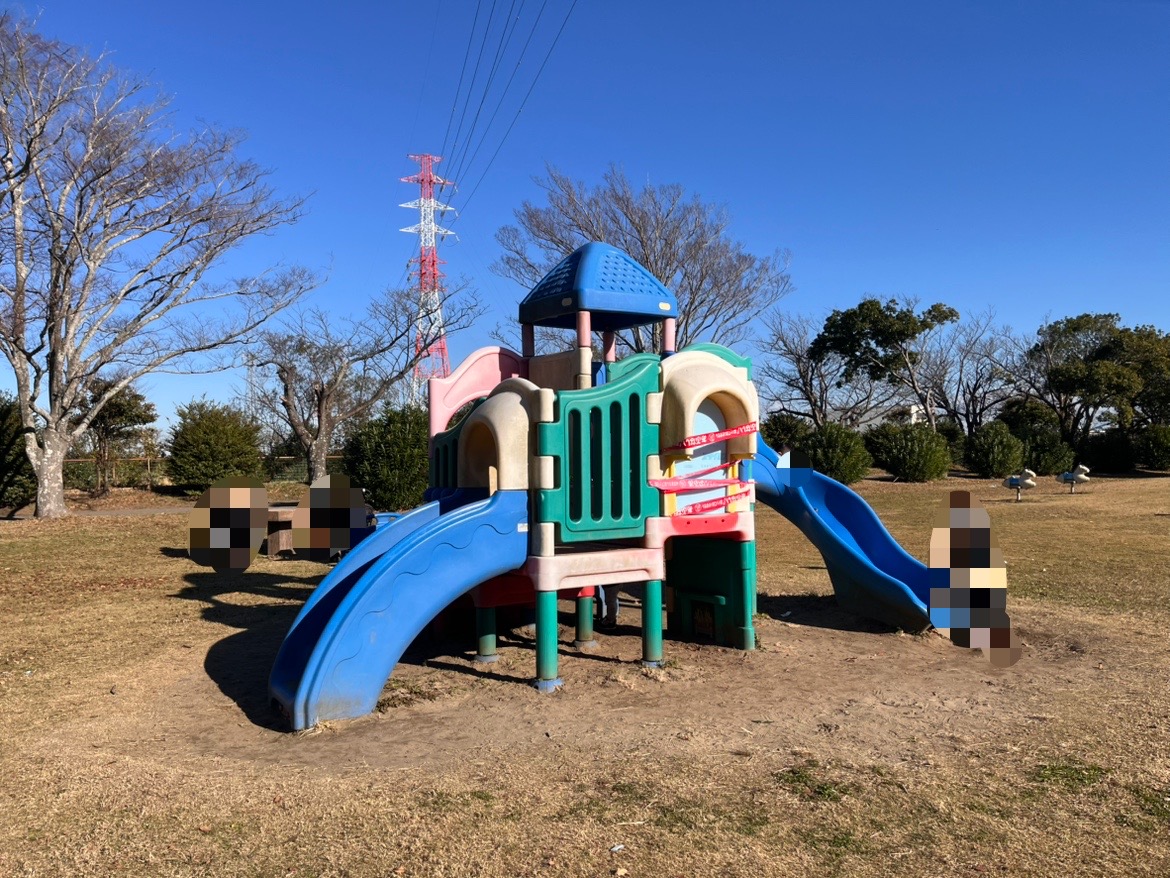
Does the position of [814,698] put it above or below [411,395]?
below

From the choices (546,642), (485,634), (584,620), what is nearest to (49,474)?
(485,634)

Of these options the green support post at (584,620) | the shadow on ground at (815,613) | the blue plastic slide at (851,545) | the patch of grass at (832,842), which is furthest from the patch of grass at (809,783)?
the shadow on ground at (815,613)

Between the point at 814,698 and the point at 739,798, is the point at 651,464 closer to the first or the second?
the point at 814,698

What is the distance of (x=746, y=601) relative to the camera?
7.20 metres

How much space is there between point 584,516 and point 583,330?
1570mm

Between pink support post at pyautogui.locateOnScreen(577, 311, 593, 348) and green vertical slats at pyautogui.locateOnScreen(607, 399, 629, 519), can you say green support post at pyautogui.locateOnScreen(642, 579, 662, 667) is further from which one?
pink support post at pyautogui.locateOnScreen(577, 311, 593, 348)

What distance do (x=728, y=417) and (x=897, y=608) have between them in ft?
7.39

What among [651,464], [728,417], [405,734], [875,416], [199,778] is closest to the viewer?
[199,778]

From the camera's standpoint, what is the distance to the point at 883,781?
429 cm

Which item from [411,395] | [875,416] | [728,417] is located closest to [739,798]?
[728,417]

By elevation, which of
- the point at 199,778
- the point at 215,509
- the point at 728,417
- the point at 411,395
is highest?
the point at 411,395

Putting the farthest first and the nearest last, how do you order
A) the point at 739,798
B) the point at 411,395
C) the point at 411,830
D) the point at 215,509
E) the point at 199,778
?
the point at 411,395 → the point at 215,509 → the point at 199,778 → the point at 739,798 → the point at 411,830

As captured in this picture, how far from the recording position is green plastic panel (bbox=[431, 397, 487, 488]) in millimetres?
7500

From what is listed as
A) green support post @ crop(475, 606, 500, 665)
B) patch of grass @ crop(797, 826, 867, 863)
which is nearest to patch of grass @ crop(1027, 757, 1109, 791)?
patch of grass @ crop(797, 826, 867, 863)
